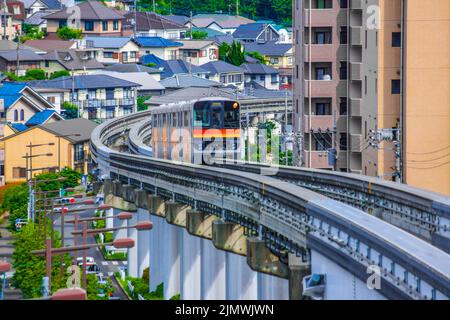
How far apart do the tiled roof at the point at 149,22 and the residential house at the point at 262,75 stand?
20487 millimetres

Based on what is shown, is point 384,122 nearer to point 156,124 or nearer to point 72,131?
point 156,124

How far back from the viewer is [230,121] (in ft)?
103

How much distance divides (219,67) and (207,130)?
64.9 meters

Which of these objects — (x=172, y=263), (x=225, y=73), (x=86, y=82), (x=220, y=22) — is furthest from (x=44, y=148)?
(x=220, y=22)

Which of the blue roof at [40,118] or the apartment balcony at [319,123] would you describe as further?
the blue roof at [40,118]

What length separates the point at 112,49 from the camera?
99.5 meters

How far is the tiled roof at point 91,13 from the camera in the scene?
356ft

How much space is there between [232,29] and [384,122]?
93290mm

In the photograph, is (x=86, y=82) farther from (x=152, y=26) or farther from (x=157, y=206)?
(x=157, y=206)

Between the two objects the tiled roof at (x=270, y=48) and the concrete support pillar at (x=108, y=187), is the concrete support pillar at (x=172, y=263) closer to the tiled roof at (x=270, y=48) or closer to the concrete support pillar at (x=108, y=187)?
the concrete support pillar at (x=108, y=187)

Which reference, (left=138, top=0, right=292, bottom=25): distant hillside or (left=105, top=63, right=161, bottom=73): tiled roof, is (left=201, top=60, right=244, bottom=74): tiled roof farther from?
(left=138, top=0, right=292, bottom=25): distant hillside

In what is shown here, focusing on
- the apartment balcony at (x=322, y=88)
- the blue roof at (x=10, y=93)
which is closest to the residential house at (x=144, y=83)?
the blue roof at (x=10, y=93)

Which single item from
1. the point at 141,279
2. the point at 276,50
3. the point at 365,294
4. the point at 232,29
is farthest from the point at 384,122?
the point at 232,29

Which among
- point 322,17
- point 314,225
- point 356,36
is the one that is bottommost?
point 314,225
